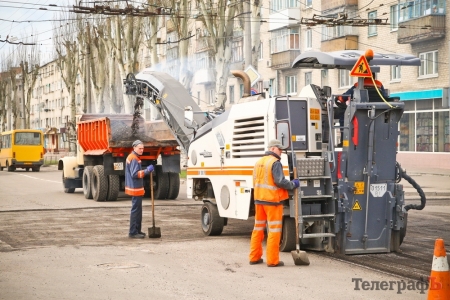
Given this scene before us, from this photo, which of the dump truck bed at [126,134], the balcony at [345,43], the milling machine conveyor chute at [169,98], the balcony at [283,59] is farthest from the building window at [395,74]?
the milling machine conveyor chute at [169,98]

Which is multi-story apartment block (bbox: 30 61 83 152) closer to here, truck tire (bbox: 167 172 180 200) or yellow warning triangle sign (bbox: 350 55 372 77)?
truck tire (bbox: 167 172 180 200)

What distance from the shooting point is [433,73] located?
3881 centimetres

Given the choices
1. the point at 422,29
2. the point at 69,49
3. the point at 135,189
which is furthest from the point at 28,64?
the point at 135,189

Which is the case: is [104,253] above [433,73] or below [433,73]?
below

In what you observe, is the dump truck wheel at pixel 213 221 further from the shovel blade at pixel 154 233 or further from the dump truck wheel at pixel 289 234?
the dump truck wheel at pixel 289 234

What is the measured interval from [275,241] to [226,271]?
30.6 inches

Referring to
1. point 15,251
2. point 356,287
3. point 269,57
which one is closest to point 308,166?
point 356,287

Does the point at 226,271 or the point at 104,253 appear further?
the point at 104,253

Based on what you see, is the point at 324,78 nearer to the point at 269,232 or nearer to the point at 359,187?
the point at 359,187

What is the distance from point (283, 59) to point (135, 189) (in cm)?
3805

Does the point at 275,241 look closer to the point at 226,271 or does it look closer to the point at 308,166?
the point at 226,271

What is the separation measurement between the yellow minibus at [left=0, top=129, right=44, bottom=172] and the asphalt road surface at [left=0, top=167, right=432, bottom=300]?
34.0 m

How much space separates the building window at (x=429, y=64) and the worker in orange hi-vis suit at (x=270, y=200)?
97.1ft


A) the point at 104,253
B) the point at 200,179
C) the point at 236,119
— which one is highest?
the point at 236,119
